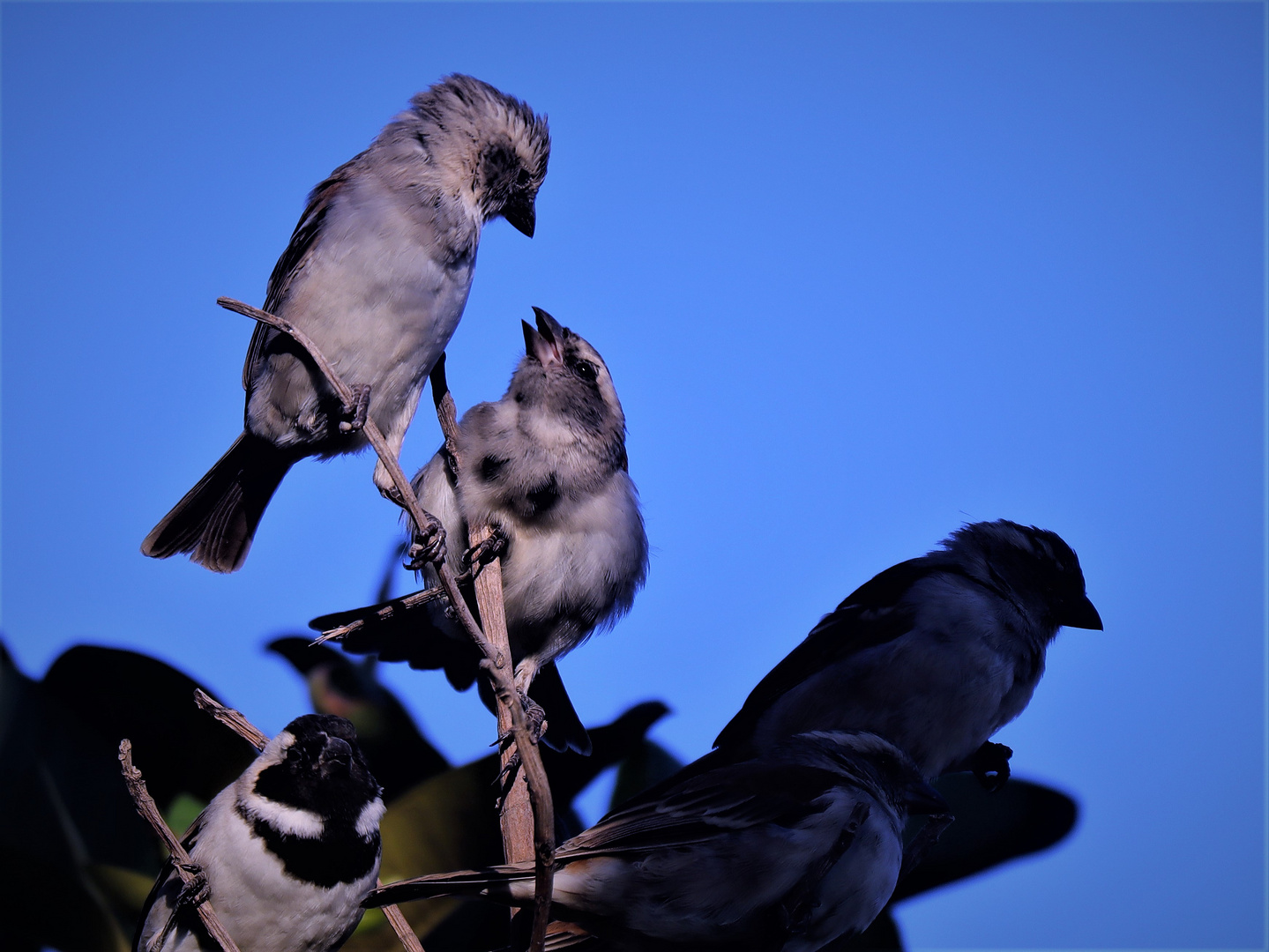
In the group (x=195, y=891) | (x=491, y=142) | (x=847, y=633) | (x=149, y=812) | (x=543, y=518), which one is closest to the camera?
(x=149, y=812)

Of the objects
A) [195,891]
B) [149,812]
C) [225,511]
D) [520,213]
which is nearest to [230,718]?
[149,812]

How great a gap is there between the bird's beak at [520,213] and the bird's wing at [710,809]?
2.21m

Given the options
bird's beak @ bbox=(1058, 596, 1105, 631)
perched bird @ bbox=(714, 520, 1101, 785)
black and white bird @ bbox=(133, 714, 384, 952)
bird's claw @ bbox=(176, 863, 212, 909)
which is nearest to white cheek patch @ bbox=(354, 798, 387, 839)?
black and white bird @ bbox=(133, 714, 384, 952)

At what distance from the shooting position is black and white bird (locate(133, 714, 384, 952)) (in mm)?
2604

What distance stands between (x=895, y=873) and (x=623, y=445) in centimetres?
171

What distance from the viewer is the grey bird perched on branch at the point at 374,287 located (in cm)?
330

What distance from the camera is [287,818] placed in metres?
2.68

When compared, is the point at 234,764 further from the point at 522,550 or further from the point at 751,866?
the point at 751,866

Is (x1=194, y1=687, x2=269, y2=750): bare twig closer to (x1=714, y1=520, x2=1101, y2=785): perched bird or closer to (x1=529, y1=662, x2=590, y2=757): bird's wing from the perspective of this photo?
(x1=529, y1=662, x2=590, y2=757): bird's wing

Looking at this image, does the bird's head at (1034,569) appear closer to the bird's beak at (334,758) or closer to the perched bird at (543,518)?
the perched bird at (543,518)

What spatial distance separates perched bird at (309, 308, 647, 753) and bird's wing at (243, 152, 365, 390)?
2.40ft

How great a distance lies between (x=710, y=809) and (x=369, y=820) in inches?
37.2

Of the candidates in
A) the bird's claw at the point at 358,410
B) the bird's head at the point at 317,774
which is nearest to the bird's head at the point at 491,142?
the bird's claw at the point at 358,410

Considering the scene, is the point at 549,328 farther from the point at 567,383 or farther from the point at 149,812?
the point at 149,812
